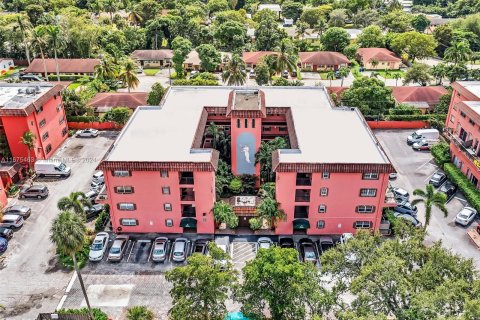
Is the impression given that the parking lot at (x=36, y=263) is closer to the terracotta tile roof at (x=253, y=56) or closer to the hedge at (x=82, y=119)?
the hedge at (x=82, y=119)

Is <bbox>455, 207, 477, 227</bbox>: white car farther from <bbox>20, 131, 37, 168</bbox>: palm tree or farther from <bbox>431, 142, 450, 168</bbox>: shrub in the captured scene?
<bbox>20, 131, 37, 168</bbox>: palm tree

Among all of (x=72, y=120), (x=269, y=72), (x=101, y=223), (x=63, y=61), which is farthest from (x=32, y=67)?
(x=101, y=223)

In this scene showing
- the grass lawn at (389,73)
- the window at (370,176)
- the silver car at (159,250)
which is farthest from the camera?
the grass lawn at (389,73)

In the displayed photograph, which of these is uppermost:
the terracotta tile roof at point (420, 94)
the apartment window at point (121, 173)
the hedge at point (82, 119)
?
the apartment window at point (121, 173)

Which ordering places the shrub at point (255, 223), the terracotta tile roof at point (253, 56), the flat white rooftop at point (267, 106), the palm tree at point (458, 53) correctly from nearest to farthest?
the shrub at point (255, 223) → the flat white rooftop at point (267, 106) → the palm tree at point (458, 53) → the terracotta tile roof at point (253, 56)

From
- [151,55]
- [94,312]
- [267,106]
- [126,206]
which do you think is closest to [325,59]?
[151,55]

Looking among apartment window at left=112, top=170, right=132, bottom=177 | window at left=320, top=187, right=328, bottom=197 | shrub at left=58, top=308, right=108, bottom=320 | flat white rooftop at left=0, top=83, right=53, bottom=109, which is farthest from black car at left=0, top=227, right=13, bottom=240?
window at left=320, top=187, right=328, bottom=197

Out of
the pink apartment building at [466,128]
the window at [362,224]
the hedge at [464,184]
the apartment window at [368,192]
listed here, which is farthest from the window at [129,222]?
the pink apartment building at [466,128]
